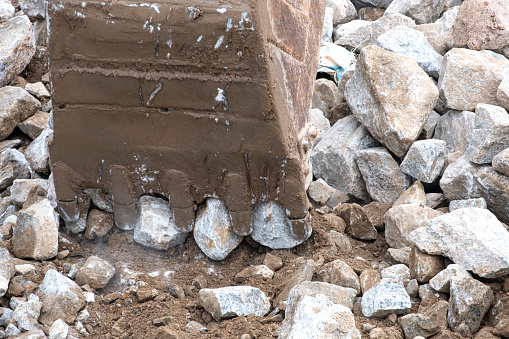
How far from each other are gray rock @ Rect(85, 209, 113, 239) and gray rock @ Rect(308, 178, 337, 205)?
123cm

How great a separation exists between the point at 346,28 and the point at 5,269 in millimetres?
4061

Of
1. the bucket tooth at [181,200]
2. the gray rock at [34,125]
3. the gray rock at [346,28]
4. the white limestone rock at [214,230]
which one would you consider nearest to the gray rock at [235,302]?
the white limestone rock at [214,230]

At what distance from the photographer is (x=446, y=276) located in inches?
83.2

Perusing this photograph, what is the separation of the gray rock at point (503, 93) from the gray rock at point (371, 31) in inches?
67.4

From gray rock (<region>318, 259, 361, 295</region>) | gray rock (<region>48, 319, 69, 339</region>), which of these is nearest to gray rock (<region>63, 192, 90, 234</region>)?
gray rock (<region>48, 319, 69, 339</region>)

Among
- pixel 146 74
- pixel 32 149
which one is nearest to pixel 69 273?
pixel 146 74

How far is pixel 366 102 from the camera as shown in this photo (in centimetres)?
330

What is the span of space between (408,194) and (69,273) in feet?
6.06

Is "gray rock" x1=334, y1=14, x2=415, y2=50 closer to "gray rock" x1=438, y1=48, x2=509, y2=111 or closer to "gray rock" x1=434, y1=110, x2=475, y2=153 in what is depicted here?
"gray rock" x1=438, y1=48, x2=509, y2=111

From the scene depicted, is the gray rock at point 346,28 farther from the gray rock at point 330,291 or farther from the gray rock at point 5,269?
the gray rock at point 5,269

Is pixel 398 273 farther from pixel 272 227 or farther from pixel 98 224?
pixel 98 224

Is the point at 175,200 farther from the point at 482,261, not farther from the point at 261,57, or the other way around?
the point at 482,261

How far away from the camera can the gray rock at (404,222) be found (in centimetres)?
266

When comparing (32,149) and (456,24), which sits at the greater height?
(456,24)
